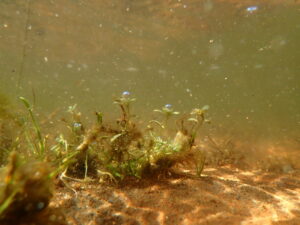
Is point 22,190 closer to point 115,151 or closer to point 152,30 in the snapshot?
point 115,151

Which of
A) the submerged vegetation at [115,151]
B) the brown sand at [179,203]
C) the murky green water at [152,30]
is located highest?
the murky green water at [152,30]

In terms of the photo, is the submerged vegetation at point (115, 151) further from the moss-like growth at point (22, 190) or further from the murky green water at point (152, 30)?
the murky green water at point (152, 30)

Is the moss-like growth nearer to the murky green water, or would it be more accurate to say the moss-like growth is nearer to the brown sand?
the brown sand

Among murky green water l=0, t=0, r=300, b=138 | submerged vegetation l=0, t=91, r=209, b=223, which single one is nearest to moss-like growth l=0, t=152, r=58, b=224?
submerged vegetation l=0, t=91, r=209, b=223

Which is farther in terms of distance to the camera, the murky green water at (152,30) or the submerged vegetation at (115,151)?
the murky green water at (152,30)

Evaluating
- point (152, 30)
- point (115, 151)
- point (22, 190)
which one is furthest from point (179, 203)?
point (152, 30)

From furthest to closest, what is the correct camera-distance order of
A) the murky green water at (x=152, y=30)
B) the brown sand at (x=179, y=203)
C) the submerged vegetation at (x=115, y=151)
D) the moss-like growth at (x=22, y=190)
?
the murky green water at (x=152, y=30) → the submerged vegetation at (x=115, y=151) → the brown sand at (x=179, y=203) → the moss-like growth at (x=22, y=190)

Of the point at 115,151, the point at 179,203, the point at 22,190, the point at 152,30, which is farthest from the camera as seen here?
the point at 152,30

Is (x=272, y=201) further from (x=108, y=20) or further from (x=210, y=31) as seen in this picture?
(x=210, y=31)

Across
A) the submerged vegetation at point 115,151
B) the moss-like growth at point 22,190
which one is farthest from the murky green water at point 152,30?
the moss-like growth at point 22,190

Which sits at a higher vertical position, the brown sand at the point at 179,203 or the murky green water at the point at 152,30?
the murky green water at the point at 152,30

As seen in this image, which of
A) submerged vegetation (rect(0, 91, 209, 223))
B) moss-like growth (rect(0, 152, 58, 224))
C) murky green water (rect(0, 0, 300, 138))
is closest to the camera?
moss-like growth (rect(0, 152, 58, 224))
